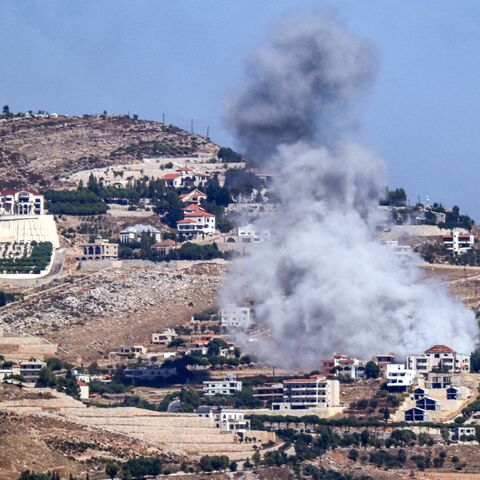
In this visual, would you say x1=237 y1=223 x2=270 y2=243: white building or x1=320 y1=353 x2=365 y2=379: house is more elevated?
x1=237 y1=223 x2=270 y2=243: white building

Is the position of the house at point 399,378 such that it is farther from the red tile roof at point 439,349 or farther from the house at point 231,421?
the house at point 231,421

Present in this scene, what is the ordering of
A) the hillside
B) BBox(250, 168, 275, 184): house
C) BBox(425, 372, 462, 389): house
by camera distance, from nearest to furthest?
BBox(425, 372, 462, 389): house, BBox(250, 168, 275, 184): house, the hillside

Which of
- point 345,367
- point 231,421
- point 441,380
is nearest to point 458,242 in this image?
point 345,367

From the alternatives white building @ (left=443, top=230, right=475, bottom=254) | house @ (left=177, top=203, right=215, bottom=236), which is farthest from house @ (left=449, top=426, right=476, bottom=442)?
house @ (left=177, top=203, right=215, bottom=236)

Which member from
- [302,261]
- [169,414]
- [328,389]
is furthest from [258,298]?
[169,414]

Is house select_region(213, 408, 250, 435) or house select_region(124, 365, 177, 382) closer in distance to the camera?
house select_region(213, 408, 250, 435)

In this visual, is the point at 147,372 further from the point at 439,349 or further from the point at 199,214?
the point at 199,214

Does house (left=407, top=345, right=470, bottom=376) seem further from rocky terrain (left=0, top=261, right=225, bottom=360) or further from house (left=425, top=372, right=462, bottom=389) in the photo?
rocky terrain (left=0, top=261, right=225, bottom=360)
